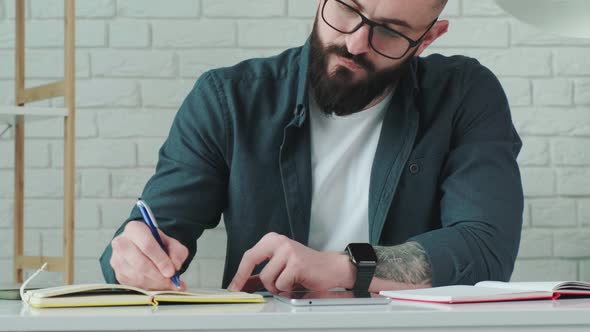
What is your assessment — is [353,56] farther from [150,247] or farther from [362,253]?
[150,247]

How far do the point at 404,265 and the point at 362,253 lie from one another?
121 millimetres

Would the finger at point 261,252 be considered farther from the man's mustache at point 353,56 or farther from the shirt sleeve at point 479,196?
the man's mustache at point 353,56

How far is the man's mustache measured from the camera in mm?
1795

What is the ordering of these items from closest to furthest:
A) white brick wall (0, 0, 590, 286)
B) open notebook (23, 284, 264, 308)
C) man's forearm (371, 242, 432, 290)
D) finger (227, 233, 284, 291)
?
open notebook (23, 284, 264, 308) < finger (227, 233, 284, 291) < man's forearm (371, 242, 432, 290) < white brick wall (0, 0, 590, 286)

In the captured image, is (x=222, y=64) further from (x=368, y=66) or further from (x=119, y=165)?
(x=368, y=66)

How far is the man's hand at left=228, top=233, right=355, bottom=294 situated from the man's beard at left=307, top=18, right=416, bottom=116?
54 cm

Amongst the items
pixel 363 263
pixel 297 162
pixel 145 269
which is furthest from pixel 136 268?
pixel 297 162

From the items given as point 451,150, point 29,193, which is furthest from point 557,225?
point 29,193

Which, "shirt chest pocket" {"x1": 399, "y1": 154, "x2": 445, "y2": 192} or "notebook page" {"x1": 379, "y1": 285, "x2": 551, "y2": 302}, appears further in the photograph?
"shirt chest pocket" {"x1": 399, "y1": 154, "x2": 445, "y2": 192}

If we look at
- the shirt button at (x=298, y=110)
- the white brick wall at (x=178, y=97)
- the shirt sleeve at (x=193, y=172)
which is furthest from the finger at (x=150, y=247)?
the white brick wall at (x=178, y=97)

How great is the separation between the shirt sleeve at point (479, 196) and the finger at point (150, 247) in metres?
0.52

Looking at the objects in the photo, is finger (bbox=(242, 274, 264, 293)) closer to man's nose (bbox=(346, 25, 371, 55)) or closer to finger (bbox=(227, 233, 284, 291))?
finger (bbox=(227, 233, 284, 291))

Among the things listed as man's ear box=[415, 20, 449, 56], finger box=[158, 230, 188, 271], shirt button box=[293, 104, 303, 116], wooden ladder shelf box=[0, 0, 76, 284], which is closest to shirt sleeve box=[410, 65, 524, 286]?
man's ear box=[415, 20, 449, 56]

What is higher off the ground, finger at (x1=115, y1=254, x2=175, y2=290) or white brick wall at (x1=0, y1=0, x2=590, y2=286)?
white brick wall at (x1=0, y1=0, x2=590, y2=286)
